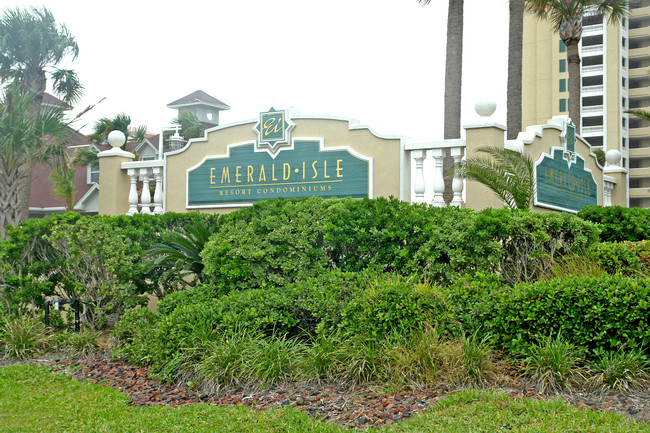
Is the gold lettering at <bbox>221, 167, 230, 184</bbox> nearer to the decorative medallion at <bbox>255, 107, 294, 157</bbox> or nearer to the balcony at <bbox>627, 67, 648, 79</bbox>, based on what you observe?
the decorative medallion at <bbox>255, 107, 294, 157</bbox>

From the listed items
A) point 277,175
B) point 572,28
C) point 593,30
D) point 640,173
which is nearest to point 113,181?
point 277,175

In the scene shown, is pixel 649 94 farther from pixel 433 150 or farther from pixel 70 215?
pixel 70 215

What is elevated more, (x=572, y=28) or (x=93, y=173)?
(x=572, y=28)

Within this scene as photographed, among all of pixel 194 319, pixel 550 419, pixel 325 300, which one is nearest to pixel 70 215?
pixel 194 319

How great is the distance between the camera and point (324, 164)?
477 inches

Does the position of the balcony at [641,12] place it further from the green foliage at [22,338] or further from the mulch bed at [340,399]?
the mulch bed at [340,399]

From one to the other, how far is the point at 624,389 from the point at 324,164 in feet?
23.1

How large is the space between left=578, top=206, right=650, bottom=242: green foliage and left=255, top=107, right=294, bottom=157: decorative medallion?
6.15m

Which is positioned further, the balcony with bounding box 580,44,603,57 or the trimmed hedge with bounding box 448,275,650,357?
the balcony with bounding box 580,44,603,57

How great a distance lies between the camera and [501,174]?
10750mm

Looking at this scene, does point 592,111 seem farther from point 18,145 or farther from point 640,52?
point 18,145

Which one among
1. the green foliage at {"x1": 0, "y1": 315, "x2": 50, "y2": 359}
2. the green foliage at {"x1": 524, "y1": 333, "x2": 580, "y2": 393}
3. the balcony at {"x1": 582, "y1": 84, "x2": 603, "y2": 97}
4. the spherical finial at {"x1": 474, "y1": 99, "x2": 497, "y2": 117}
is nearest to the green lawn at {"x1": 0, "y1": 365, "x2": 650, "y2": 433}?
the green foliage at {"x1": 524, "y1": 333, "x2": 580, "y2": 393}

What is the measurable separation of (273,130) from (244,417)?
7.41 m

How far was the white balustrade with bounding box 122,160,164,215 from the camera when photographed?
545 inches
